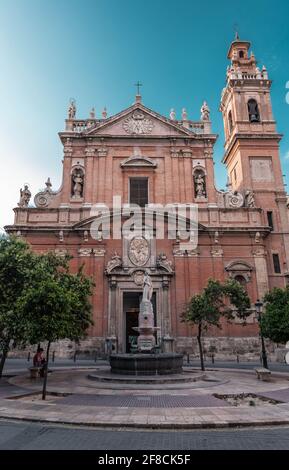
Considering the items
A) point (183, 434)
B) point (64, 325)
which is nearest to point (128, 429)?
point (183, 434)

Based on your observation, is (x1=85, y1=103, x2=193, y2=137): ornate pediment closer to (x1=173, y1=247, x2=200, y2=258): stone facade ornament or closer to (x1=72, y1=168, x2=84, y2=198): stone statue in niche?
(x1=72, y1=168, x2=84, y2=198): stone statue in niche

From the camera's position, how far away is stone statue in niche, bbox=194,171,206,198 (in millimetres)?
28016

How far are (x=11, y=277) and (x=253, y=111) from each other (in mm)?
26530

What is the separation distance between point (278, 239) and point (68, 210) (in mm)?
16531

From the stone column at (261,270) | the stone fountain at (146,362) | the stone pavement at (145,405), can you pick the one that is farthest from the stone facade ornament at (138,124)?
the stone pavement at (145,405)

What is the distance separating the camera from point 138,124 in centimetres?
2972

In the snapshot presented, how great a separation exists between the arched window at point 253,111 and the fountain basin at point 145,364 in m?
24.6

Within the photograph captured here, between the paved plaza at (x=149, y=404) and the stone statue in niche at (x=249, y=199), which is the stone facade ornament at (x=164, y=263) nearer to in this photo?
the stone statue in niche at (x=249, y=199)

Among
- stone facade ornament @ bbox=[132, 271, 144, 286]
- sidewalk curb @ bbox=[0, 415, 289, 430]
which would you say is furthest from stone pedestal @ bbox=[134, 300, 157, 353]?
stone facade ornament @ bbox=[132, 271, 144, 286]

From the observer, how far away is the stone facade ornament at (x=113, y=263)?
25.0m

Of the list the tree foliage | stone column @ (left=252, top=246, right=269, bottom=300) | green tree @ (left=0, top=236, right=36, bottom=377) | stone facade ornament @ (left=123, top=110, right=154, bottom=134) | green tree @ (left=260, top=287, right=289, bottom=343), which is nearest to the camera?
the tree foliage

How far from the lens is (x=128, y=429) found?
22.5 feet

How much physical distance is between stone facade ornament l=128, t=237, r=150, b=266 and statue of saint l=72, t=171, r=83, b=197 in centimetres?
602
